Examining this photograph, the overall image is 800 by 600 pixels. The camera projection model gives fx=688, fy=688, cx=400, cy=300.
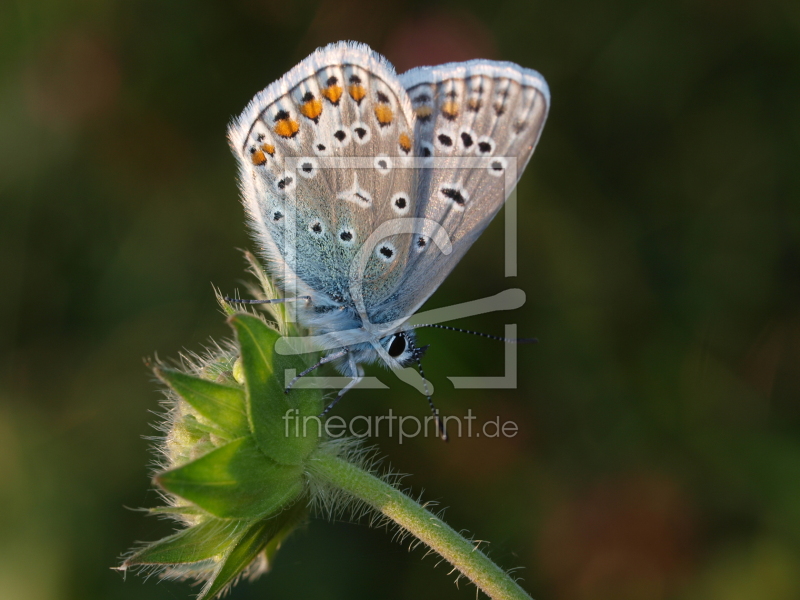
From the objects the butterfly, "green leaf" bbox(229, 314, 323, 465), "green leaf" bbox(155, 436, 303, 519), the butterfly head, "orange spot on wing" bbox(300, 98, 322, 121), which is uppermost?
"orange spot on wing" bbox(300, 98, 322, 121)

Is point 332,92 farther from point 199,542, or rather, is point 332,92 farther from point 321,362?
point 199,542

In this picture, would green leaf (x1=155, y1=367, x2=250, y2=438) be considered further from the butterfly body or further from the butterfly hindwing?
the butterfly hindwing

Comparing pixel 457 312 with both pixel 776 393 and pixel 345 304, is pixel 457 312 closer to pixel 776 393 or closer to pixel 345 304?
pixel 345 304

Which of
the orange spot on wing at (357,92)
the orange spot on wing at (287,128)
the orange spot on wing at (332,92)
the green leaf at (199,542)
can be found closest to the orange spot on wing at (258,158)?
the orange spot on wing at (287,128)

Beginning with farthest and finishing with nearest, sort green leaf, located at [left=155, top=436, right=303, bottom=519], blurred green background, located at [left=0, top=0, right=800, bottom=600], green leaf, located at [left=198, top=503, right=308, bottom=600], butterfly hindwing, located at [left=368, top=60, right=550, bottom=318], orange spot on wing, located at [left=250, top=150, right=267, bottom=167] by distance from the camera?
blurred green background, located at [left=0, top=0, right=800, bottom=600], orange spot on wing, located at [left=250, top=150, right=267, bottom=167], butterfly hindwing, located at [left=368, top=60, right=550, bottom=318], green leaf, located at [left=198, top=503, right=308, bottom=600], green leaf, located at [left=155, top=436, right=303, bottom=519]

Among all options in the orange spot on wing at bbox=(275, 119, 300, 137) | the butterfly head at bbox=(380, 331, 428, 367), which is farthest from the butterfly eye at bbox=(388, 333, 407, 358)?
the orange spot on wing at bbox=(275, 119, 300, 137)

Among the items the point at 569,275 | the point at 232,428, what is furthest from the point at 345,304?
the point at 569,275
